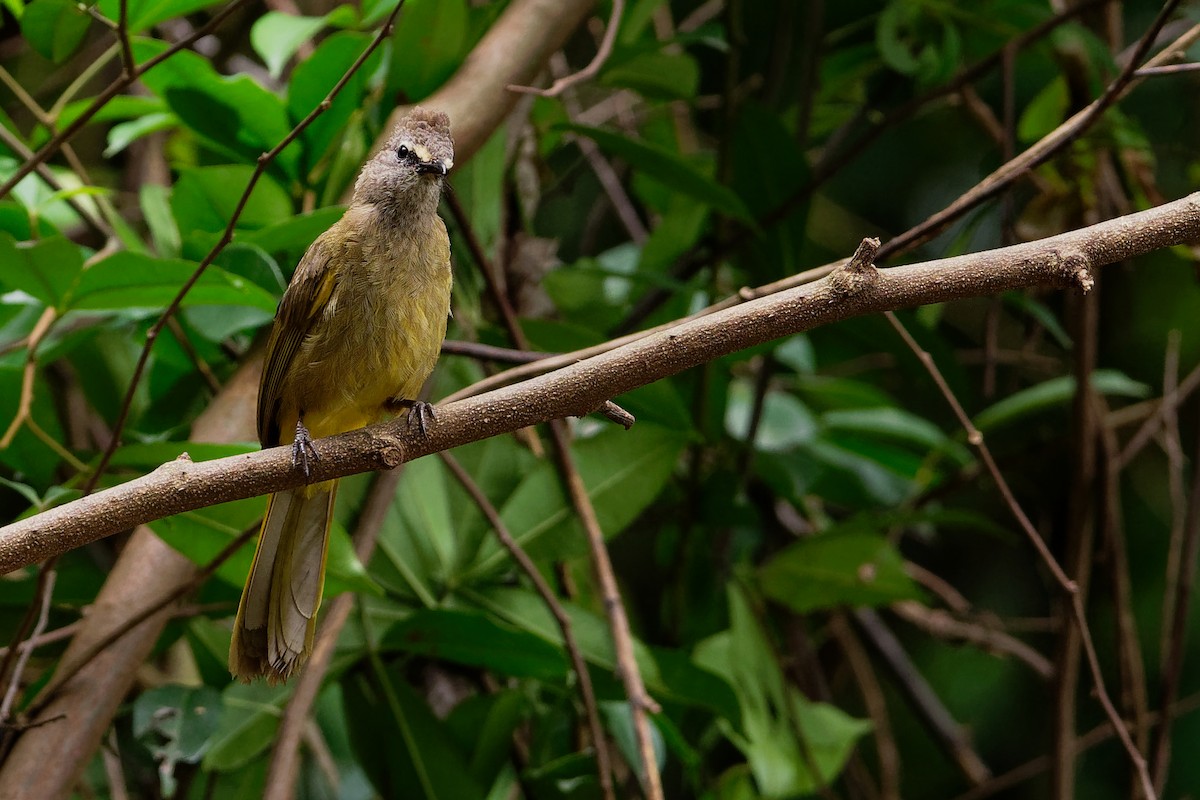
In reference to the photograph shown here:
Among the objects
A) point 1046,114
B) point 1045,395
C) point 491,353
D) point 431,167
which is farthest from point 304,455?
point 1046,114

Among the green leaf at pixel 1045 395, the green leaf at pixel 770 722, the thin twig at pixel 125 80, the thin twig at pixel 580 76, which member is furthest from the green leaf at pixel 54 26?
the green leaf at pixel 1045 395

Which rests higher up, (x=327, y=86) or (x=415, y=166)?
(x=327, y=86)

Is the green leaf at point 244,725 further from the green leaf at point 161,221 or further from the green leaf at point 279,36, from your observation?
the green leaf at point 279,36

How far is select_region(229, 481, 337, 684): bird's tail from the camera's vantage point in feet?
6.45

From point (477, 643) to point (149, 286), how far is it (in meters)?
0.89

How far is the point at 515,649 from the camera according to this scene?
233 cm

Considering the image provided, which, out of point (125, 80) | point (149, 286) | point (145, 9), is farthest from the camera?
point (145, 9)

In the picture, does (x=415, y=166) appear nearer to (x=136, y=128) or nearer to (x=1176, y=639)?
(x=136, y=128)

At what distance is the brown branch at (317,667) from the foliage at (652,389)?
0.09 meters

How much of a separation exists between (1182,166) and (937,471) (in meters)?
1.25

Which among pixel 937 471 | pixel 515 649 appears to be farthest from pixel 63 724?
pixel 937 471

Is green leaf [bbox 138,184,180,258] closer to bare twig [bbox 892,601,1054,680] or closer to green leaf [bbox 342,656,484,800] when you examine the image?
green leaf [bbox 342,656,484,800]

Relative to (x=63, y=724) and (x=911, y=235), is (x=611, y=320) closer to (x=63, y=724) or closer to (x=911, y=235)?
(x=911, y=235)

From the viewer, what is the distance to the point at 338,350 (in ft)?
6.72
